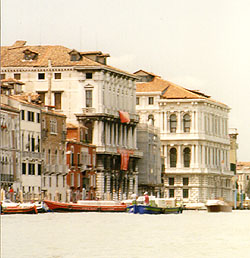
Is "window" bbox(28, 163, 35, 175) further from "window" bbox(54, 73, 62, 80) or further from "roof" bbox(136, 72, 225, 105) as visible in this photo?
"roof" bbox(136, 72, 225, 105)

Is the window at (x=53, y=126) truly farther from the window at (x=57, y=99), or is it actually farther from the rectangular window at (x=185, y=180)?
the rectangular window at (x=185, y=180)

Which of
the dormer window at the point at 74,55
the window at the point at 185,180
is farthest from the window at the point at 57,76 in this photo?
the window at the point at 185,180

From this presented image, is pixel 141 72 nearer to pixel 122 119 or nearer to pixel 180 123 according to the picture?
pixel 180 123

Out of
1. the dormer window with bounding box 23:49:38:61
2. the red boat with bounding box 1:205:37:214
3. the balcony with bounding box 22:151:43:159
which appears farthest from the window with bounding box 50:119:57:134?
the red boat with bounding box 1:205:37:214

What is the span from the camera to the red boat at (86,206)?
246 feet

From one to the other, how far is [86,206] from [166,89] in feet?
180

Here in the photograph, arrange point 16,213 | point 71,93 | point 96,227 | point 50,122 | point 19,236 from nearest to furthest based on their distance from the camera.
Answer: point 19,236 → point 96,227 → point 16,213 → point 50,122 → point 71,93

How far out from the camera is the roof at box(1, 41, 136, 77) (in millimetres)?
102500

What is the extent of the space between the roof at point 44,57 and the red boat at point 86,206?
805 inches

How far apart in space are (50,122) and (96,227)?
39.0 metres

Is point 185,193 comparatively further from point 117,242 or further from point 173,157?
point 117,242

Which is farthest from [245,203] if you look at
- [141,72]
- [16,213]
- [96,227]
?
[96,227]

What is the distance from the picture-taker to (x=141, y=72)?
134500 mm

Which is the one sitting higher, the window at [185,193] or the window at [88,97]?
the window at [88,97]
